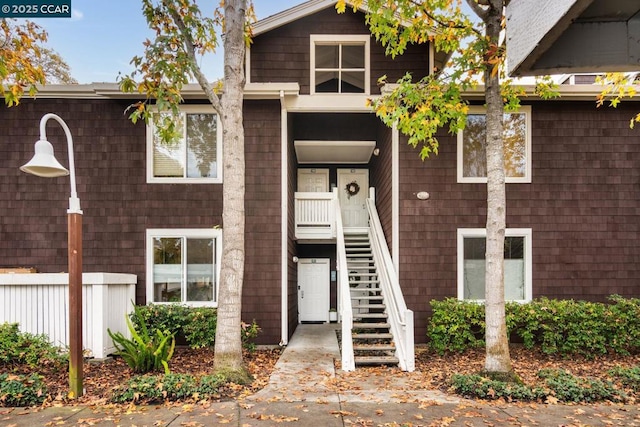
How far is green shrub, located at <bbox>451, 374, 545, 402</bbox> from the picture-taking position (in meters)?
5.42

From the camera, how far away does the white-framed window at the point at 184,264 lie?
8.68 metres

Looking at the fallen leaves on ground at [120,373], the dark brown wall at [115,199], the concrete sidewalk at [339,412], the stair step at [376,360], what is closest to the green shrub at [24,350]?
the fallen leaves on ground at [120,373]

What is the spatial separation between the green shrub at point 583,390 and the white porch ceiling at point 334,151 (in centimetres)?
697

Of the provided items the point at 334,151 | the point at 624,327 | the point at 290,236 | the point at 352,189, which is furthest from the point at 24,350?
the point at 624,327

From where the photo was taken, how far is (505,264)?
8.78 meters

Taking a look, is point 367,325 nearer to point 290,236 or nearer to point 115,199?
point 290,236

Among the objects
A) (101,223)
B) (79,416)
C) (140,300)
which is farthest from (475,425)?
(101,223)

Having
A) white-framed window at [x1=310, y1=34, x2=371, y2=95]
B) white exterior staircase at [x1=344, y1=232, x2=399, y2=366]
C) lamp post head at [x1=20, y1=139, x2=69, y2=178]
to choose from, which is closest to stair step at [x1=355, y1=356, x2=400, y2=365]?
white exterior staircase at [x1=344, y1=232, x2=399, y2=366]

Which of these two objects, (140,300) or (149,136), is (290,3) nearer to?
(149,136)

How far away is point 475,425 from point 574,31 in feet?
14.6

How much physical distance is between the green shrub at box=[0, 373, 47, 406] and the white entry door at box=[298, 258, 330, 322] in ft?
24.3

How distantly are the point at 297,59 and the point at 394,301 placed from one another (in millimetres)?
5501

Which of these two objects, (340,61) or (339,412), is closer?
(339,412)

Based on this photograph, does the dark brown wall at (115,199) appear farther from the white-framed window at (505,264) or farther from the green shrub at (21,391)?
the white-framed window at (505,264)
